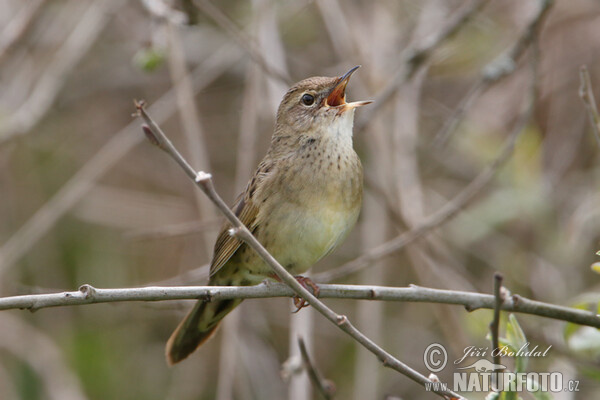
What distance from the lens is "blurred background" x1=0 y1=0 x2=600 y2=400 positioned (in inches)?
184

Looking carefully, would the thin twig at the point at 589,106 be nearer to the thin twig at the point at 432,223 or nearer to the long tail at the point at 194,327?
the thin twig at the point at 432,223

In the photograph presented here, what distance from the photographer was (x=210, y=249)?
513 centimetres

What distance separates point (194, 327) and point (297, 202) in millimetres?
825

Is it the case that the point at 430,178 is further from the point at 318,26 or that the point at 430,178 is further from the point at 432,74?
the point at 318,26

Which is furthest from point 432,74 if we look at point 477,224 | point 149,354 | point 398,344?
point 149,354

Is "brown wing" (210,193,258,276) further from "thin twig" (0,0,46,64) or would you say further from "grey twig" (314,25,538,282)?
"thin twig" (0,0,46,64)

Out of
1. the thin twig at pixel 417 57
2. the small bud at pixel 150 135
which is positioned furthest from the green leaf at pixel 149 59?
the small bud at pixel 150 135

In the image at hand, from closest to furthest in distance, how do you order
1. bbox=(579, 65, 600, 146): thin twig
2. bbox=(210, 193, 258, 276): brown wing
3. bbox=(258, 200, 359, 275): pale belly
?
bbox=(579, 65, 600, 146): thin twig → bbox=(258, 200, 359, 275): pale belly → bbox=(210, 193, 258, 276): brown wing

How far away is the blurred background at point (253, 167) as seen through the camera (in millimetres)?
4680

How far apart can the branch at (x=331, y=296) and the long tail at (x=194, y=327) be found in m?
0.83

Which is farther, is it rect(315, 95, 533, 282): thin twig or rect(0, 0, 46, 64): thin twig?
rect(0, 0, 46, 64): thin twig

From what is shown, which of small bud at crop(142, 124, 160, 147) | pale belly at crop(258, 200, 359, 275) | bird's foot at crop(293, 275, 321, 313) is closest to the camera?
small bud at crop(142, 124, 160, 147)

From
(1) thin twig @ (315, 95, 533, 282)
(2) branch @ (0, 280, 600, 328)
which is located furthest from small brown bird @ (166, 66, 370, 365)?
(2) branch @ (0, 280, 600, 328)

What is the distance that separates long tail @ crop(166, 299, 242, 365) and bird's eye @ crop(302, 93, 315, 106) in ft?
3.54
